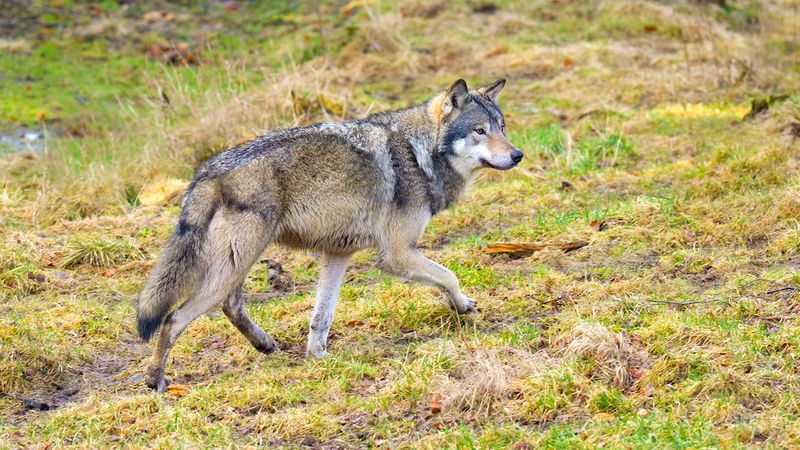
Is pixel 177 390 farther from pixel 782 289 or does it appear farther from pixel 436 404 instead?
pixel 782 289

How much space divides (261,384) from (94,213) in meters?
4.68

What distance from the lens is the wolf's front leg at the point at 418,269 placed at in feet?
23.4

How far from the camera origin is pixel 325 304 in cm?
730

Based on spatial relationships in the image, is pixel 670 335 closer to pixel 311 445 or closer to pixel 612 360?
pixel 612 360

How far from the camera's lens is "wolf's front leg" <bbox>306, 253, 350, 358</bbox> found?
23.7ft

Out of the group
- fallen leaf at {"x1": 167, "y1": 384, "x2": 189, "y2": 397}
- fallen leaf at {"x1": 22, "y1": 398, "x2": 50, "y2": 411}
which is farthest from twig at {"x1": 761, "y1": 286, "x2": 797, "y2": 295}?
fallen leaf at {"x1": 22, "y1": 398, "x2": 50, "y2": 411}

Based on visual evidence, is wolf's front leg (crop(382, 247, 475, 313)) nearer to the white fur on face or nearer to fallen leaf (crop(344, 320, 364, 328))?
fallen leaf (crop(344, 320, 364, 328))

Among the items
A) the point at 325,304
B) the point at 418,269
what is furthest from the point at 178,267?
the point at 418,269

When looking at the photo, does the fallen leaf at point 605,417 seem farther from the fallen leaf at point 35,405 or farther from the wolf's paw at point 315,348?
the fallen leaf at point 35,405

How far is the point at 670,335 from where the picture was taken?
6.43 metres

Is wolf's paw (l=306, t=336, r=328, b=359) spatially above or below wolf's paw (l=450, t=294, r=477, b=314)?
below

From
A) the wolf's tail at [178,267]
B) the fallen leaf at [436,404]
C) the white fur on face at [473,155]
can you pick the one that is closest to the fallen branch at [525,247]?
the white fur on face at [473,155]

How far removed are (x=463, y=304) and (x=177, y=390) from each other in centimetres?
207

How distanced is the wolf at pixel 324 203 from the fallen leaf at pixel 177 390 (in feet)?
0.18
